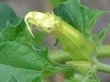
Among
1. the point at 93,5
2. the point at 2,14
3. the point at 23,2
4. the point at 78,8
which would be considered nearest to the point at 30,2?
the point at 23,2

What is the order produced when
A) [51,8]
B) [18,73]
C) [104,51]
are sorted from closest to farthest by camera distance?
[18,73]
[104,51]
[51,8]

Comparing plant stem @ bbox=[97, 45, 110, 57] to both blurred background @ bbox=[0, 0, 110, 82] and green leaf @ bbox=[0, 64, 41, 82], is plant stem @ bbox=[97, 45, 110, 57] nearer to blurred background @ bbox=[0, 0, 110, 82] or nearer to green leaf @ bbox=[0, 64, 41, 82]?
green leaf @ bbox=[0, 64, 41, 82]

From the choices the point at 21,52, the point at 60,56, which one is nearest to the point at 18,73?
the point at 21,52

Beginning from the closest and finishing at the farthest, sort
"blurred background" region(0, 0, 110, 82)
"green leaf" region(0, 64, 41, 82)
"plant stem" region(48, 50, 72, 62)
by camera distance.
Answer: "green leaf" region(0, 64, 41, 82), "plant stem" region(48, 50, 72, 62), "blurred background" region(0, 0, 110, 82)

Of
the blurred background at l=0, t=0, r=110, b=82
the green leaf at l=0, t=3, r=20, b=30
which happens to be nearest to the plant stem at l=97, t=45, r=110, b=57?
the green leaf at l=0, t=3, r=20, b=30

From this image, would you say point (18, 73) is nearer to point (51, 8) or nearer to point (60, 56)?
point (60, 56)

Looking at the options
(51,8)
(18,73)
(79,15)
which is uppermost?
(51,8)
